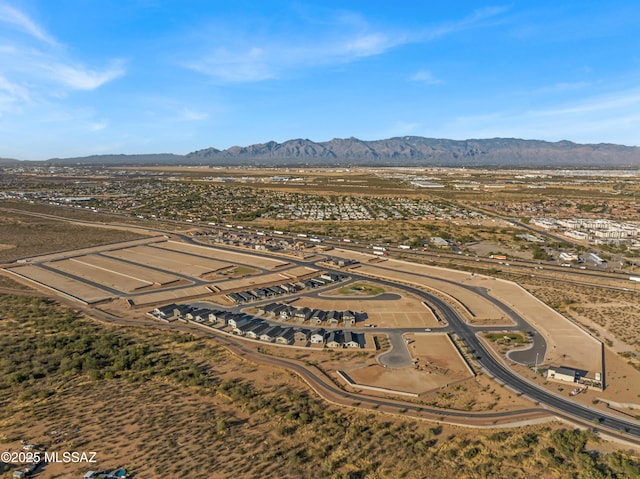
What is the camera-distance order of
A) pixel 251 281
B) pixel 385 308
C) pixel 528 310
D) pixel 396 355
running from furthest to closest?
pixel 251 281
pixel 385 308
pixel 528 310
pixel 396 355

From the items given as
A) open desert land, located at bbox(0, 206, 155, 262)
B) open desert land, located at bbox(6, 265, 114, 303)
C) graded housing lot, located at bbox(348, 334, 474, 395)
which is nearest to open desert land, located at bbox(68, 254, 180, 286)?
open desert land, located at bbox(6, 265, 114, 303)

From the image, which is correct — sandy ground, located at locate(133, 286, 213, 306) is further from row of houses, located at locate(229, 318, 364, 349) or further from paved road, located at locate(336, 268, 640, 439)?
paved road, located at locate(336, 268, 640, 439)

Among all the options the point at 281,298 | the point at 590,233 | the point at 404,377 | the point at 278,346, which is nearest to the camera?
the point at 404,377

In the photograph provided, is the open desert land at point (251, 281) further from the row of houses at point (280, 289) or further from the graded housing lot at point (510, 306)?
the graded housing lot at point (510, 306)

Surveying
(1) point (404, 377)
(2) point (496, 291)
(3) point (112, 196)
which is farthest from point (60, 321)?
(3) point (112, 196)

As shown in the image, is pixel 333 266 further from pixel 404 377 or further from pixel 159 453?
pixel 159 453

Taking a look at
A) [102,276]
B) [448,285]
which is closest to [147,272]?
[102,276]

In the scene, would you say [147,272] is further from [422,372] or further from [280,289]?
[422,372]
